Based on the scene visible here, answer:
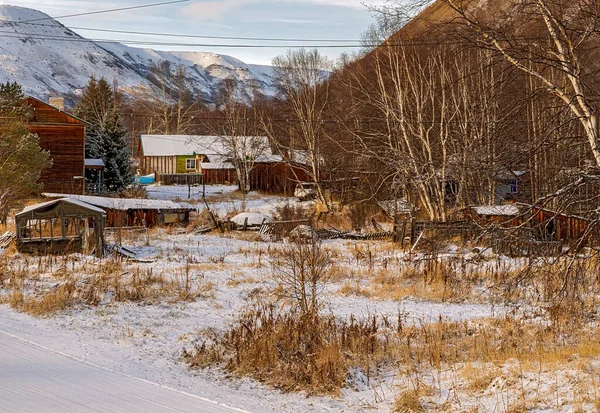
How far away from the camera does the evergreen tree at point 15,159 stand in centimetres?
2591

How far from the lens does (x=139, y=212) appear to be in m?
26.7

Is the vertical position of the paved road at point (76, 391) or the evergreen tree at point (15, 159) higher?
the evergreen tree at point (15, 159)

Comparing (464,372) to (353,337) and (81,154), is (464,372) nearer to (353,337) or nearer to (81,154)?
(353,337)

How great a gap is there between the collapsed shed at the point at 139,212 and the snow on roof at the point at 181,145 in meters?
29.2

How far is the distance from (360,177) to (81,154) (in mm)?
17899

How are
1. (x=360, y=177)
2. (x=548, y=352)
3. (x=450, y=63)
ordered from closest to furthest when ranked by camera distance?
1. (x=548, y=352)
2. (x=450, y=63)
3. (x=360, y=177)

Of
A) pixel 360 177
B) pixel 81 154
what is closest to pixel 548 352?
pixel 360 177

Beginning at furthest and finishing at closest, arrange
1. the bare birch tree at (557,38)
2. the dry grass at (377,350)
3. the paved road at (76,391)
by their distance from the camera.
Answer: the dry grass at (377,350)
the bare birch tree at (557,38)
the paved road at (76,391)

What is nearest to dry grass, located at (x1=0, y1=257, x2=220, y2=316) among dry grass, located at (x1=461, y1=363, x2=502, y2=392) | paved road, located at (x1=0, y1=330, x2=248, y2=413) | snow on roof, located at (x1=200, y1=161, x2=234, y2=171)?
paved road, located at (x1=0, y1=330, x2=248, y2=413)

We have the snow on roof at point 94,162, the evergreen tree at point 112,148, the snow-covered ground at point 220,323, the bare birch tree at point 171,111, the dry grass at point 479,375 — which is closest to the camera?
the snow-covered ground at point 220,323

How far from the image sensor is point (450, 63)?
1019 inches

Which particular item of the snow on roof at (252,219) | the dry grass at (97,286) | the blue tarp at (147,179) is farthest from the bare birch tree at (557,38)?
the blue tarp at (147,179)

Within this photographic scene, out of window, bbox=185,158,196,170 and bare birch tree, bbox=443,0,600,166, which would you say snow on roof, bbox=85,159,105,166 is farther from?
bare birch tree, bbox=443,0,600,166

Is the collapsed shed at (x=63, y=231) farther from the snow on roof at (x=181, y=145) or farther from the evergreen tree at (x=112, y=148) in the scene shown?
the snow on roof at (x=181, y=145)
